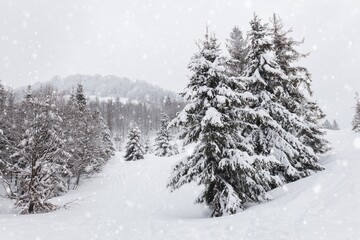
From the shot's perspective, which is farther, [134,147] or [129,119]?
[129,119]

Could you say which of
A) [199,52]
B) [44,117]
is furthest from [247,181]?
[44,117]

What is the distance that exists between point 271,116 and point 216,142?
15.4ft

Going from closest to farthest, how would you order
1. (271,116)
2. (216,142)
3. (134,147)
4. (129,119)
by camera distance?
(216,142)
(271,116)
(134,147)
(129,119)

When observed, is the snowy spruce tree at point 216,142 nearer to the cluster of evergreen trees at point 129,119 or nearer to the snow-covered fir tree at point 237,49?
the snow-covered fir tree at point 237,49

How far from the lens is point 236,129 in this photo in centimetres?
1364

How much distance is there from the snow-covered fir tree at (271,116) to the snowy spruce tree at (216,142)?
2.02 metres

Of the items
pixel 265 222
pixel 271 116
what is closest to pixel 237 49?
pixel 271 116

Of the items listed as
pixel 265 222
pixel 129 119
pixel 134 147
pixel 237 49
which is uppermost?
pixel 129 119

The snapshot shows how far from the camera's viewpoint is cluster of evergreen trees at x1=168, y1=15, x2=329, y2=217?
1259 cm

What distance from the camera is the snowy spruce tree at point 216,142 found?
12.5 meters

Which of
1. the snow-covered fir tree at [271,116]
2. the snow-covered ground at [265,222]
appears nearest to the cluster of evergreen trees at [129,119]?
the snow-covered fir tree at [271,116]

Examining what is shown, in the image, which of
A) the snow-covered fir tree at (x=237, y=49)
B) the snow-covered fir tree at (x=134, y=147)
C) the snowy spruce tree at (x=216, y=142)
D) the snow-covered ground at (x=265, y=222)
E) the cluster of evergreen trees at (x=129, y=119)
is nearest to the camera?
the snow-covered ground at (x=265, y=222)

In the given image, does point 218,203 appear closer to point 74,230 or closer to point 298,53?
point 74,230

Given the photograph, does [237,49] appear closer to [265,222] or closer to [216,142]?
[216,142]
